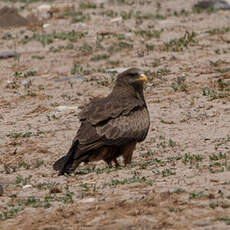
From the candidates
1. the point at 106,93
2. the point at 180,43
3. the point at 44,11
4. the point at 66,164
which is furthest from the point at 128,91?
the point at 44,11

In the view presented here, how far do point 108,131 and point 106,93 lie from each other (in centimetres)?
629

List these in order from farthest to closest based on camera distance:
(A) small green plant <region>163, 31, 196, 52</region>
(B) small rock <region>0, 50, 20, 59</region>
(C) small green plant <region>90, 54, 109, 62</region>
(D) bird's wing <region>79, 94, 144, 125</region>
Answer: (B) small rock <region>0, 50, 20, 59</region> < (A) small green plant <region>163, 31, 196, 52</region> < (C) small green plant <region>90, 54, 109, 62</region> < (D) bird's wing <region>79, 94, 144, 125</region>

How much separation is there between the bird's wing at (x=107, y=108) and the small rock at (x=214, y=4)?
1437 centimetres

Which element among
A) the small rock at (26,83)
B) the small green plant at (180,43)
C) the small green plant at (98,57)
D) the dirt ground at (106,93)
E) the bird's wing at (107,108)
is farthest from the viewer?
the small green plant at (180,43)

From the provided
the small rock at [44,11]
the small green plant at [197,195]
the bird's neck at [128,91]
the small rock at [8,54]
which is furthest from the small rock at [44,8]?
the small green plant at [197,195]

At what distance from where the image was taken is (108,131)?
36.6ft

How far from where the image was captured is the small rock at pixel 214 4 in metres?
25.4

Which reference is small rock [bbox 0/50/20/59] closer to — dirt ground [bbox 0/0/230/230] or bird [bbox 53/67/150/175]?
dirt ground [bbox 0/0/230/230]

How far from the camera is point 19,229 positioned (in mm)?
8055

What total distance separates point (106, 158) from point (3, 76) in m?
9.04

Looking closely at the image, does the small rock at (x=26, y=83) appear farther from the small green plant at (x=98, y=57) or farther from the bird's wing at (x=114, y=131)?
the bird's wing at (x=114, y=131)

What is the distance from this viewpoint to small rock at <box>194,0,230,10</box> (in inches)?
1001

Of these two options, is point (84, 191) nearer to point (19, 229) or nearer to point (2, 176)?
point (19, 229)

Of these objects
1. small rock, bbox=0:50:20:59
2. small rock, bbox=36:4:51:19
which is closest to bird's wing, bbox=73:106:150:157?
small rock, bbox=0:50:20:59
